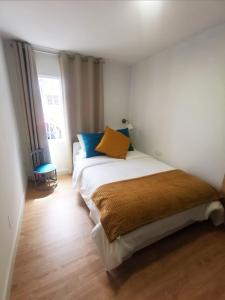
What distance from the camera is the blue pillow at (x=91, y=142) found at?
2.48 metres

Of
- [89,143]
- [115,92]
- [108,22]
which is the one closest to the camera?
[108,22]

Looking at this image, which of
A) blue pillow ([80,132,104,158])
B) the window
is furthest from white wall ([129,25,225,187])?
the window

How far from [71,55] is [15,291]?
3.12 meters

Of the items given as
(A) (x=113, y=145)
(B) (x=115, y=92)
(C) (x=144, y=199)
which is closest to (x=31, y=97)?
Answer: (A) (x=113, y=145)

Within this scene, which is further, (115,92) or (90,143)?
(115,92)

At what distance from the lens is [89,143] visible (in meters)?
2.53

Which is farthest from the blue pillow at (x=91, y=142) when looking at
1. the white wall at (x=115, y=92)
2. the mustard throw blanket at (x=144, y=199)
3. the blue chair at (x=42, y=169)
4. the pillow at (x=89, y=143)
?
the mustard throw blanket at (x=144, y=199)

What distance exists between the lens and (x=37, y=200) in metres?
2.28

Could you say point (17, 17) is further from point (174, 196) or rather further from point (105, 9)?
point (174, 196)

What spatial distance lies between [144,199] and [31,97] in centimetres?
232

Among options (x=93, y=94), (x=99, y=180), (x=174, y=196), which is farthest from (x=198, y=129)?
(x=93, y=94)

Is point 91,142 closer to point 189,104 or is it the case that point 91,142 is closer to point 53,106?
point 53,106

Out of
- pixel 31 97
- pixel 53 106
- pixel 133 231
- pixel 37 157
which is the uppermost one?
pixel 31 97

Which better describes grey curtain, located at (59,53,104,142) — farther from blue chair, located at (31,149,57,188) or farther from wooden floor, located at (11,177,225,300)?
wooden floor, located at (11,177,225,300)
